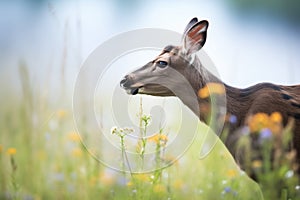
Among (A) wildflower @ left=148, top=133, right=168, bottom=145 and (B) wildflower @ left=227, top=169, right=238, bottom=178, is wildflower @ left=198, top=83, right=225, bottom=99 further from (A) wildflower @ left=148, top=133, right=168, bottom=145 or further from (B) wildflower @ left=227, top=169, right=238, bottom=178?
(B) wildflower @ left=227, top=169, right=238, bottom=178

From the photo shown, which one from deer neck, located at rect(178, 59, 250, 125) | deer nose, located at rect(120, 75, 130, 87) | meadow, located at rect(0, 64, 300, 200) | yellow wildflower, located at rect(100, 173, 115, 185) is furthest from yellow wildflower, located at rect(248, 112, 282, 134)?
yellow wildflower, located at rect(100, 173, 115, 185)

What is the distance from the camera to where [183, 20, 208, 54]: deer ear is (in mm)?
3807

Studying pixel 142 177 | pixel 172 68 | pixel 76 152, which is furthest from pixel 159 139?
→ pixel 76 152

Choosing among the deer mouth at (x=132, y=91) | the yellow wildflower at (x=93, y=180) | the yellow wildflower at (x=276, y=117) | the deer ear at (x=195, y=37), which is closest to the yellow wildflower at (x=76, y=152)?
the yellow wildflower at (x=93, y=180)

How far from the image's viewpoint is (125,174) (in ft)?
12.1

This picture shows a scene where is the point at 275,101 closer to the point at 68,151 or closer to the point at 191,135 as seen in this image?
the point at 191,135

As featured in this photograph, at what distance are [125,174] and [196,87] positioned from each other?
0.60 m

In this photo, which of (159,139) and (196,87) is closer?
(159,139)

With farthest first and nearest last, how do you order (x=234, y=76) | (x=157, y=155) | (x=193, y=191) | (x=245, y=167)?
(x=234, y=76) < (x=193, y=191) < (x=245, y=167) < (x=157, y=155)

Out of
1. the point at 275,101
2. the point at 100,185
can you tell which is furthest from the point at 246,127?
the point at 100,185

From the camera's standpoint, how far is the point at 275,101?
3.81 metres

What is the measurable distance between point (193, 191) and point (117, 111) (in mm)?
595

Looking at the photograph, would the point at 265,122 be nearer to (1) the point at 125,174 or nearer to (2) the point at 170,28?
(1) the point at 125,174

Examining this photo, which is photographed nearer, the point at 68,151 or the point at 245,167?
the point at 245,167
